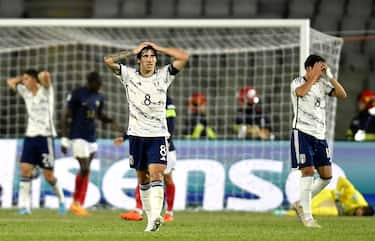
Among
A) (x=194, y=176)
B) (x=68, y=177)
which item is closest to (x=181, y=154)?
(x=194, y=176)

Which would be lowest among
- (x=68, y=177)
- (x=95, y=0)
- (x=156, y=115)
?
(x=68, y=177)

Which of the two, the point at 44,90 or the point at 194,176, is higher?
the point at 44,90

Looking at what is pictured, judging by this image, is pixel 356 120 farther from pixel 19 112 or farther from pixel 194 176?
pixel 19 112

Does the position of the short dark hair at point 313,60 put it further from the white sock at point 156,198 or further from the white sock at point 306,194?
the white sock at point 156,198

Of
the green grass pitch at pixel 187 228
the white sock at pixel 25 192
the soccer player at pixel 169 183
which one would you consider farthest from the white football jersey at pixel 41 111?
the soccer player at pixel 169 183

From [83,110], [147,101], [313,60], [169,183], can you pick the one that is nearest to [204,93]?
[83,110]

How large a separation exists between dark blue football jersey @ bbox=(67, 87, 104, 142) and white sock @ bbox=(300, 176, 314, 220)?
4.92 m

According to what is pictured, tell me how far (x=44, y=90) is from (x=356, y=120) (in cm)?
549

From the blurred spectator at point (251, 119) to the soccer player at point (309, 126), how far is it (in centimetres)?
561

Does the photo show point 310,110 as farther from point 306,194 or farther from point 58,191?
point 58,191

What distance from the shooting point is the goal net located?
64.1 feet

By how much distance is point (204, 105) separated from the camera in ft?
69.3

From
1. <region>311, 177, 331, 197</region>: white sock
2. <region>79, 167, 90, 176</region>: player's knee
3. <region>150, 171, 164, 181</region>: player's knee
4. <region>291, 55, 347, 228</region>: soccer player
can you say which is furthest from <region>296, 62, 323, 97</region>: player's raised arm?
<region>79, 167, 90, 176</region>: player's knee

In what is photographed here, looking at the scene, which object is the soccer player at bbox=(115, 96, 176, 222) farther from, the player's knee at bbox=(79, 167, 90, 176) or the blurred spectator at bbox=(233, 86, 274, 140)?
the blurred spectator at bbox=(233, 86, 274, 140)
